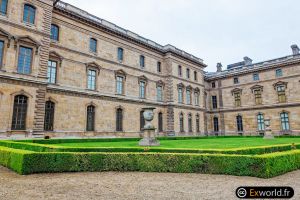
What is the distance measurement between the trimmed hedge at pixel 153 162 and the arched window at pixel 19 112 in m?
8.70

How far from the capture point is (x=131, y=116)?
29.6m

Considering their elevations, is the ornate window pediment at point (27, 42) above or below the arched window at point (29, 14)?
below

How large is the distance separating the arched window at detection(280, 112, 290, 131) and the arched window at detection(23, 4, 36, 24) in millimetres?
39492

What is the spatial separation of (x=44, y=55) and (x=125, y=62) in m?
11.3

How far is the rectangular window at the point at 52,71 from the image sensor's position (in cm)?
2251

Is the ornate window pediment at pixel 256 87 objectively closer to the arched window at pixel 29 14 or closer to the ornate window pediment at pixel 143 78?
the ornate window pediment at pixel 143 78

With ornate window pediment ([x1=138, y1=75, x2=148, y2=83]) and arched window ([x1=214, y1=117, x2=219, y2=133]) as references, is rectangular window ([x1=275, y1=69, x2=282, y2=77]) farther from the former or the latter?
ornate window pediment ([x1=138, y1=75, x2=148, y2=83])

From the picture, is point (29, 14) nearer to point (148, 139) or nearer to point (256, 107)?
point (148, 139)

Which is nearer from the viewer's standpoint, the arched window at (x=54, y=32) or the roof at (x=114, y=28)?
the arched window at (x=54, y=32)

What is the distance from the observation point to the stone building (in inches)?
762

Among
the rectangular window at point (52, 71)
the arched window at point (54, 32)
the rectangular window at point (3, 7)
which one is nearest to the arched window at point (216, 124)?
the rectangular window at point (52, 71)

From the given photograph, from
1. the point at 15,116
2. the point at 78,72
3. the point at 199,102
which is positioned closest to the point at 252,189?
the point at 15,116

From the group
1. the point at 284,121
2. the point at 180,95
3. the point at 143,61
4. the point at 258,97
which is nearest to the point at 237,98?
the point at 258,97

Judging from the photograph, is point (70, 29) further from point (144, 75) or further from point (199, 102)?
point (199, 102)
